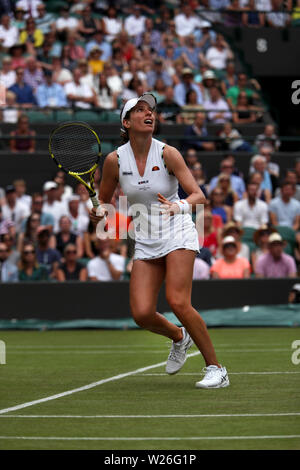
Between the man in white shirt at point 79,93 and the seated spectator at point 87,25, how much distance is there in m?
2.70

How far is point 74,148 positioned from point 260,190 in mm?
9697

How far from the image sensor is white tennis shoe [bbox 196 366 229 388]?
799 centimetres

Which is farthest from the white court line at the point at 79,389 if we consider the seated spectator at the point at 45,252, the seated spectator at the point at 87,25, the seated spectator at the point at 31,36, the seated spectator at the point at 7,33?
the seated spectator at the point at 87,25

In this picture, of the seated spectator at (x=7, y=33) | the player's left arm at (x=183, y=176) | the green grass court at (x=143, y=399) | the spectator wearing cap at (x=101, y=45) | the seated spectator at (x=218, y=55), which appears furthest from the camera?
the seated spectator at (x=218, y=55)

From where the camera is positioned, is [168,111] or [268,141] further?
[168,111]

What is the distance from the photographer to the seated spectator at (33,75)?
19.8 meters

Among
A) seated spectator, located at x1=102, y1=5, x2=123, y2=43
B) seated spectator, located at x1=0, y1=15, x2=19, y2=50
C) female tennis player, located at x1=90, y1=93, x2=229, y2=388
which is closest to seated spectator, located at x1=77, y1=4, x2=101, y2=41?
seated spectator, located at x1=102, y1=5, x2=123, y2=43

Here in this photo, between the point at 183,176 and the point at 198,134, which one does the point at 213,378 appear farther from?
the point at 198,134

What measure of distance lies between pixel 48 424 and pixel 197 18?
17848mm

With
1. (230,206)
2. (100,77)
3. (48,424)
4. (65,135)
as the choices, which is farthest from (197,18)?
(48,424)

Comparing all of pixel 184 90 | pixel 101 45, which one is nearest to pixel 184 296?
pixel 184 90

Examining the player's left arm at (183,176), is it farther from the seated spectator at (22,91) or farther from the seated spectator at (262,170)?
the seated spectator at (22,91)

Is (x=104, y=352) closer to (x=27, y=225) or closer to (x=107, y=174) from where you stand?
(x=107, y=174)

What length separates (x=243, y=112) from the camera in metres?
20.3
